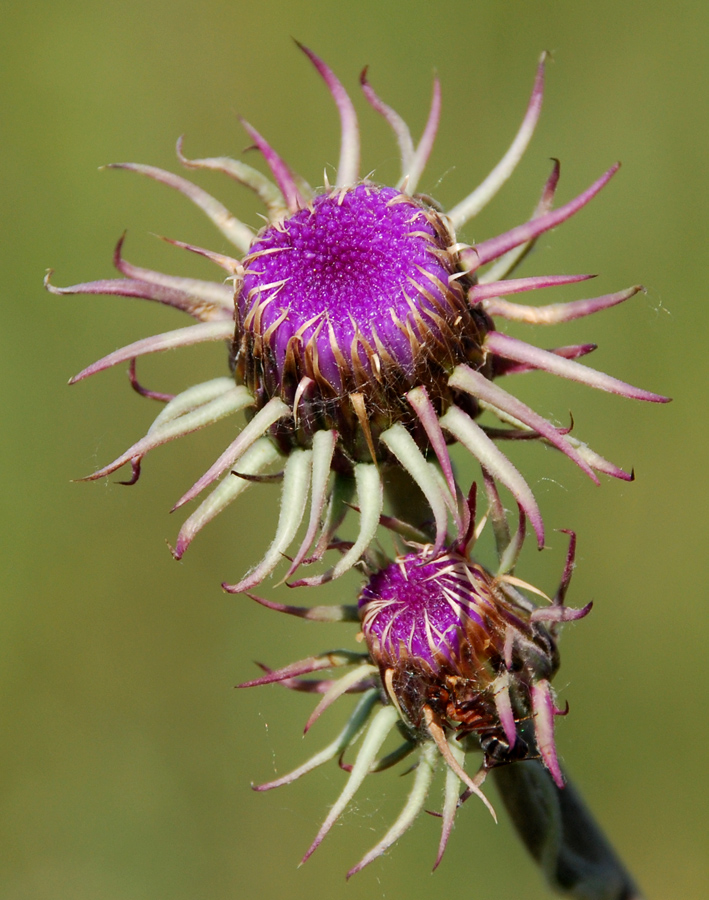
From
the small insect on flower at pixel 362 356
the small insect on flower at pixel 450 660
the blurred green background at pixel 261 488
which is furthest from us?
the blurred green background at pixel 261 488

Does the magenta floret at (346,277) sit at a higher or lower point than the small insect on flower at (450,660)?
higher

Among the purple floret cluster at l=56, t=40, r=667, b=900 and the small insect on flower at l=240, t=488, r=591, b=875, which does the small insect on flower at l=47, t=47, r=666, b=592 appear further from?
the small insect on flower at l=240, t=488, r=591, b=875

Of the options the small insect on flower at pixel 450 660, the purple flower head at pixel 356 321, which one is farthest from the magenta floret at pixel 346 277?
the small insect on flower at pixel 450 660

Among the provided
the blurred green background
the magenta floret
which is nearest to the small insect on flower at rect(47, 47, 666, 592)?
the magenta floret

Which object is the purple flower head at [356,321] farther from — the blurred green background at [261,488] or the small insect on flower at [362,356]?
the blurred green background at [261,488]

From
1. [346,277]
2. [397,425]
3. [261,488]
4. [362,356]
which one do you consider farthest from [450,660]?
[261,488]

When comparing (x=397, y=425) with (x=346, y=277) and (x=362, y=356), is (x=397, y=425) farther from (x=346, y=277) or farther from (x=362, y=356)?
(x=346, y=277)

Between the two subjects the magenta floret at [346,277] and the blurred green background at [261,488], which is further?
the blurred green background at [261,488]
